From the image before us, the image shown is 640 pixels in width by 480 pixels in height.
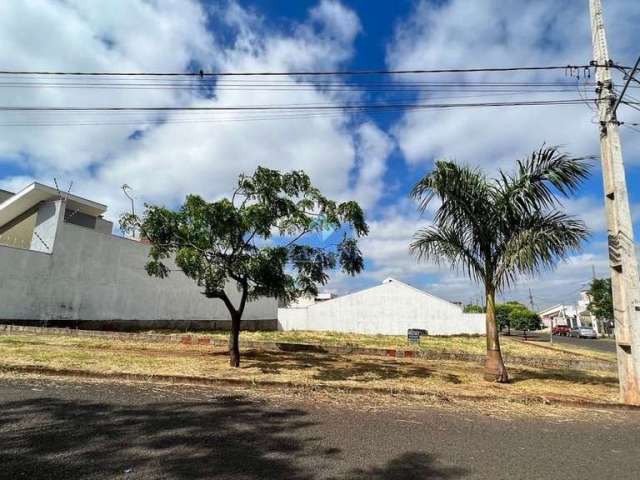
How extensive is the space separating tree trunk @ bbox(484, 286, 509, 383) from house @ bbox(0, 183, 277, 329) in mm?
19552

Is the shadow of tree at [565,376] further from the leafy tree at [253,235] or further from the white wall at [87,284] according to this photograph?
the white wall at [87,284]

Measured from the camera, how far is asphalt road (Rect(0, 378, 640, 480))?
3.94 m

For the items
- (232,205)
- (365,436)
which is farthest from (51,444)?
(232,205)

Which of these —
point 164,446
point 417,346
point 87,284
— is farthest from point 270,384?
point 87,284

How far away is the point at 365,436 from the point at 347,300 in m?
35.8

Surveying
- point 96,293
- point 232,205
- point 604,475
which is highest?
point 232,205

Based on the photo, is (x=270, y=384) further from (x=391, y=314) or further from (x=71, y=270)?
(x=391, y=314)

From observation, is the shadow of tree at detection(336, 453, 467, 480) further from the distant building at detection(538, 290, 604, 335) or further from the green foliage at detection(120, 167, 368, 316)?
the distant building at detection(538, 290, 604, 335)

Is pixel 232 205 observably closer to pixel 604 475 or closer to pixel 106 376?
pixel 106 376

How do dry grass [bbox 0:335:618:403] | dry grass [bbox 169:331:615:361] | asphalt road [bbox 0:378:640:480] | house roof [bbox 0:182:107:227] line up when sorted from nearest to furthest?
asphalt road [bbox 0:378:640:480] < dry grass [bbox 0:335:618:403] < dry grass [bbox 169:331:615:361] < house roof [bbox 0:182:107:227]

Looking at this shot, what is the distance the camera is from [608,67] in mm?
9062

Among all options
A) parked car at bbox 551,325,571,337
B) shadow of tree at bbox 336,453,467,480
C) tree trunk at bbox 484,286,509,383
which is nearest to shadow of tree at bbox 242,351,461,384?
tree trunk at bbox 484,286,509,383

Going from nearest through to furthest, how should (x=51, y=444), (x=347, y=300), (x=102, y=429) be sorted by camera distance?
(x=51, y=444) → (x=102, y=429) → (x=347, y=300)

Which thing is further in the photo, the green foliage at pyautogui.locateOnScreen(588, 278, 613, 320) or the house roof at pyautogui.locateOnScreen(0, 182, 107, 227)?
the green foliage at pyautogui.locateOnScreen(588, 278, 613, 320)
